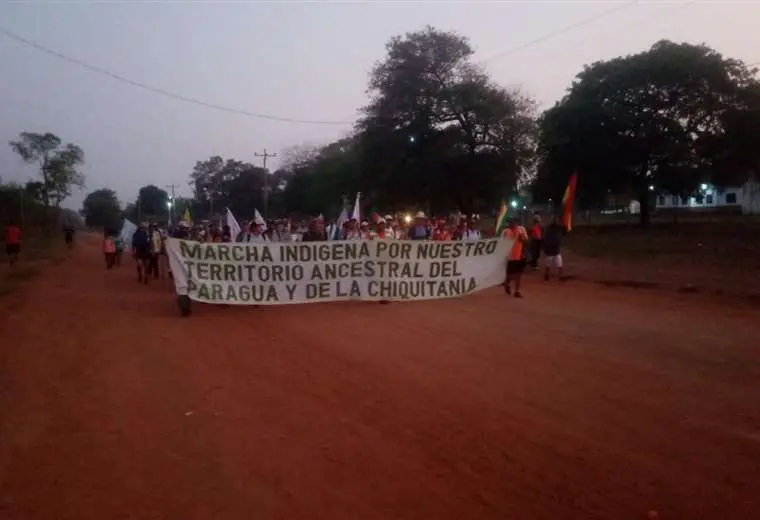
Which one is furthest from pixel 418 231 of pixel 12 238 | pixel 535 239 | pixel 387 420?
pixel 12 238

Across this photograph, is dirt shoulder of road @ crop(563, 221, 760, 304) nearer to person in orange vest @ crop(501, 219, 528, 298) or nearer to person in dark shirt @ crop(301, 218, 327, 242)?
person in orange vest @ crop(501, 219, 528, 298)

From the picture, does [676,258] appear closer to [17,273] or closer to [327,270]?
[327,270]

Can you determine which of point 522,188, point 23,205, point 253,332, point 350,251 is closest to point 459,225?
point 350,251

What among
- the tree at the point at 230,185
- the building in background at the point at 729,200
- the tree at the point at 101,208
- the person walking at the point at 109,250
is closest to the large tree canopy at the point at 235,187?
the tree at the point at 230,185

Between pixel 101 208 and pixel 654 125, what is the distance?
10009 cm

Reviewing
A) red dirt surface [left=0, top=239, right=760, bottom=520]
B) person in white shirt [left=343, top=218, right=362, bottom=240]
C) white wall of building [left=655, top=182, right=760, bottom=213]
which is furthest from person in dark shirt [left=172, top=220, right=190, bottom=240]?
white wall of building [left=655, top=182, right=760, bottom=213]

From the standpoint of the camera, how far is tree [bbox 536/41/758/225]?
3800cm

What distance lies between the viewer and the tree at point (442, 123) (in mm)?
35875

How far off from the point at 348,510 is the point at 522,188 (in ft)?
123

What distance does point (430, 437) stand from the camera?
5.96 meters

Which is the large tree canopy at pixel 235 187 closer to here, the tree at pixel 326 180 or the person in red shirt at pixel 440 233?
the tree at pixel 326 180

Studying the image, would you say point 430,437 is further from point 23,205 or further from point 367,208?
point 23,205

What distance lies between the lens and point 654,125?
3866cm

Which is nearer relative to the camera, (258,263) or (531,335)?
(531,335)
